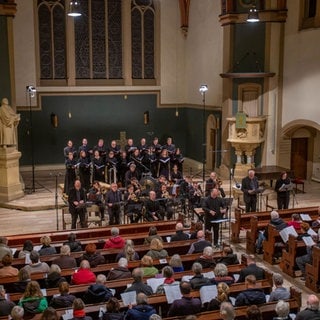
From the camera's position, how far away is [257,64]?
15883 mm

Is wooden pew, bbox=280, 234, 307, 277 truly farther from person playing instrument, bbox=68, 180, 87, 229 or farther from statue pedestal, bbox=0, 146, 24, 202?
statue pedestal, bbox=0, 146, 24, 202

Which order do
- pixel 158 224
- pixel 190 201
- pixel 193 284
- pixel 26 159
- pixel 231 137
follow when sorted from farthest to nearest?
pixel 26 159
pixel 231 137
pixel 190 201
pixel 158 224
pixel 193 284

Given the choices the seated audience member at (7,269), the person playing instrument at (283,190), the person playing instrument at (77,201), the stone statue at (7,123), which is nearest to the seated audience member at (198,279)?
the seated audience member at (7,269)

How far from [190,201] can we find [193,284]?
561 centimetres

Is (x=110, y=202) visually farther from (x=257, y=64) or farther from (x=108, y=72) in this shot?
(x=108, y=72)

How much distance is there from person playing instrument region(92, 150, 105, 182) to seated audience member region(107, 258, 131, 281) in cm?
684

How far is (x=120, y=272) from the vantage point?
6.95m

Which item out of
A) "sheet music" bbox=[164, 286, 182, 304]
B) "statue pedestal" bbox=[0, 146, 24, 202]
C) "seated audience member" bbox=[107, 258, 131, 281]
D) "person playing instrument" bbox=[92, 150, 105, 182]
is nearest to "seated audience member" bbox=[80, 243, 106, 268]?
"seated audience member" bbox=[107, 258, 131, 281]

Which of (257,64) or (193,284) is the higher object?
(257,64)

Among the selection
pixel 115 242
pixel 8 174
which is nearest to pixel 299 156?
pixel 8 174

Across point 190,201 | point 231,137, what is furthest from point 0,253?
point 231,137

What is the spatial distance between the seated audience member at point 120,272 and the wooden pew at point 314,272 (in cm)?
322

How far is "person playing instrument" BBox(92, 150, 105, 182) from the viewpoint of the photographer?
13.7 metres

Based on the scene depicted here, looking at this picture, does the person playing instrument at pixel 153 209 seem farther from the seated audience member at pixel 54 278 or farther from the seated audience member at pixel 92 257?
the seated audience member at pixel 54 278
